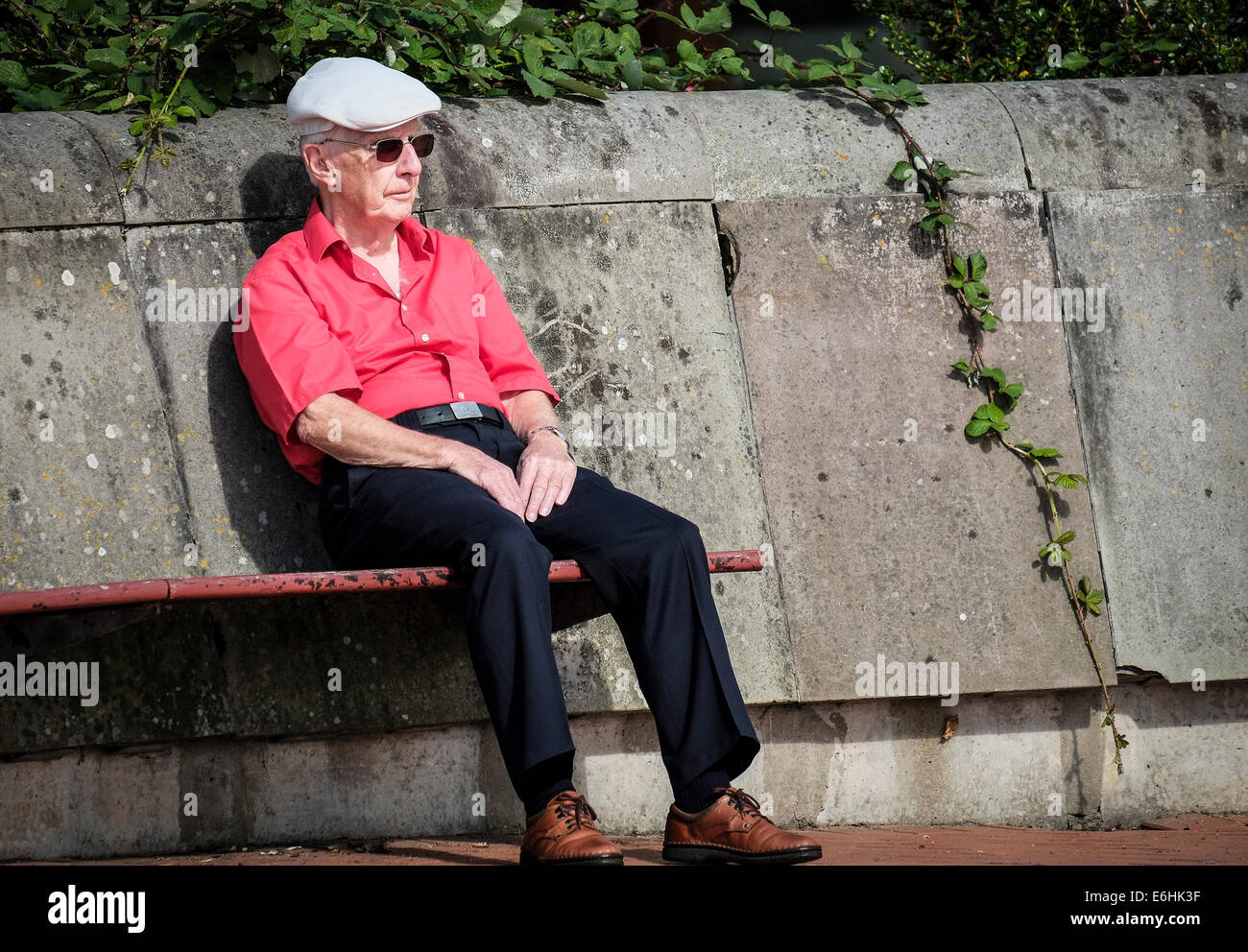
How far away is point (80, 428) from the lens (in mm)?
3342

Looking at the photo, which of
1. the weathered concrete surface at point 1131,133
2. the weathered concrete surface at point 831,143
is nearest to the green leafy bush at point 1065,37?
the weathered concrete surface at point 1131,133

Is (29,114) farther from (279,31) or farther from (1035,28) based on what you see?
(1035,28)

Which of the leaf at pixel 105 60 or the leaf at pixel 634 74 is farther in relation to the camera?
the leaf at pixel 634 74

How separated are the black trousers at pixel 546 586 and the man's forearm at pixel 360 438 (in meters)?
0.04

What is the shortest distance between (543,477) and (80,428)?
1165 millimetres

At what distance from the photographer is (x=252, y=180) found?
11.8ft

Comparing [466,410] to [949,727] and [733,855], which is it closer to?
[733,855]

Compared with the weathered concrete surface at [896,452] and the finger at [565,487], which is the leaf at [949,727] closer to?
the weathered concrete surface at [896,452]

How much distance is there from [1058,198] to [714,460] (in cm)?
135

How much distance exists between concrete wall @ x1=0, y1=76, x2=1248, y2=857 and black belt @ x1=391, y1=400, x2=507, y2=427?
41 centimetres

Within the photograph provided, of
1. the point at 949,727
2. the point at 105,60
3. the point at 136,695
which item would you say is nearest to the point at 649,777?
the point at 949,727

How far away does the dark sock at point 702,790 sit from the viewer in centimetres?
293

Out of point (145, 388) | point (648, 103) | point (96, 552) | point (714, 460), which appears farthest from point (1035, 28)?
point (96, 552)

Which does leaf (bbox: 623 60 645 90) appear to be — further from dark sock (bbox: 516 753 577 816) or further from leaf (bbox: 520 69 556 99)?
dark sock (bbox: 516 753 577 816)
